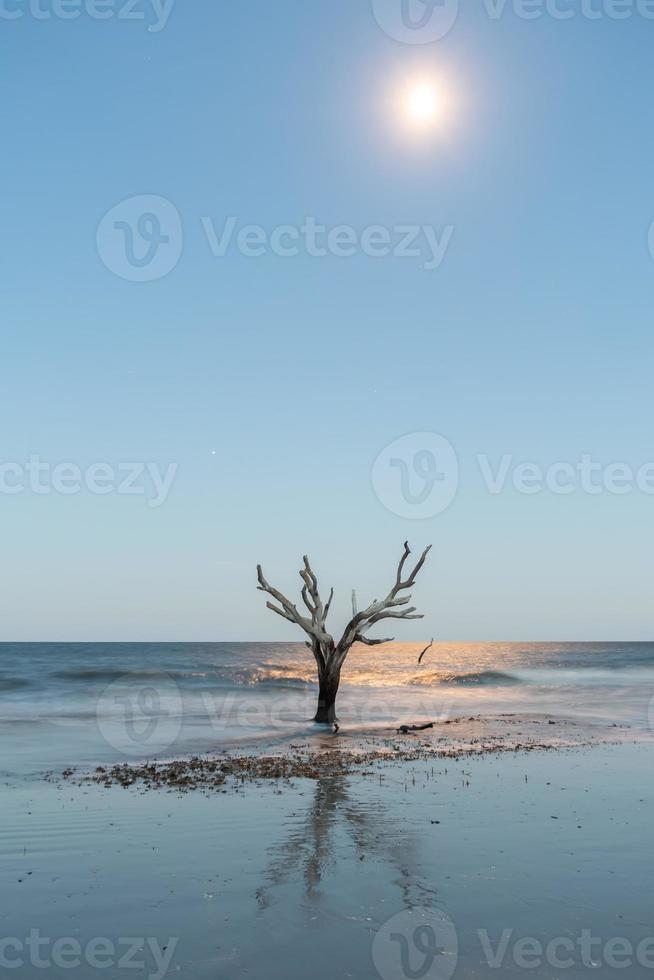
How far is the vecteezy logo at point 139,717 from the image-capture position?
22.8 metres

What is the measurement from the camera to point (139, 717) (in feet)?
102

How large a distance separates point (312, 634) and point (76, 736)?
847 cm

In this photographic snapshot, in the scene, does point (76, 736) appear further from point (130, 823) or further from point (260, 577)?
point (130, 823)

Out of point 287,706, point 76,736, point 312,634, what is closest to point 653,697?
point 287,706

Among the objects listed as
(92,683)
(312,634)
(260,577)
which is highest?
(260,577)

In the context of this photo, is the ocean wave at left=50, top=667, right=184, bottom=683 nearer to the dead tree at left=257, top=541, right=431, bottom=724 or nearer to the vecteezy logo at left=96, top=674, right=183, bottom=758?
the vecteezy logo at left=96, top=674, right=183, bottom=758

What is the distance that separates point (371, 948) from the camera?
23.6 feet

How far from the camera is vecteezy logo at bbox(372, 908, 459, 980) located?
6750 mm
